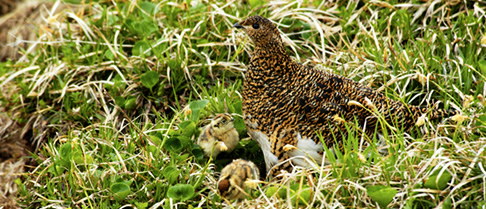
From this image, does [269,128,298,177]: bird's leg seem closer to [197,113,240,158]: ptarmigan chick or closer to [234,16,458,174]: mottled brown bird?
[234,16,458,174]: mottled brown bird

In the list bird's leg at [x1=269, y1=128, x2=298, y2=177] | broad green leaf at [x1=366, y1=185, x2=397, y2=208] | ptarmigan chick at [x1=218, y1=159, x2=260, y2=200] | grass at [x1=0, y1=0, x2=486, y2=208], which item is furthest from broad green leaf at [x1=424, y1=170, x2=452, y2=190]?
ptarmigan chick at [x1=218, y1=159, x2=260, y2=200]

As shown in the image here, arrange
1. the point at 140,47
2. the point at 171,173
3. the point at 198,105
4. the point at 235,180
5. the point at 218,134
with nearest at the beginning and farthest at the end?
the point at 235,180 → the point at 171,173 → the point at 218,134 → the point at 198,105 → the point at 140,47

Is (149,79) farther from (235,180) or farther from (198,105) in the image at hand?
(235,180)

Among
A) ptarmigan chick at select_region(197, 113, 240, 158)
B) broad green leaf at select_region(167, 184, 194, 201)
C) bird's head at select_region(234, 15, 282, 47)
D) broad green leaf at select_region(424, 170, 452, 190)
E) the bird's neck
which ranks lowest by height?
A: broad green leaf at select_region(167, 184, 194, 201)

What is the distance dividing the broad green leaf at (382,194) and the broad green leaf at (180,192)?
1078mm

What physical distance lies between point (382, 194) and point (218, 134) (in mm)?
1273

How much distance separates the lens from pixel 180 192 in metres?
3.18

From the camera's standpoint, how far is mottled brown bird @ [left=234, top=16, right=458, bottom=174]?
3348mm

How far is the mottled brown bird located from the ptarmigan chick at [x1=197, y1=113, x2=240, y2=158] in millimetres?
199

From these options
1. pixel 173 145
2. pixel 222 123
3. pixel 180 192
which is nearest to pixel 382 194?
pixel 180 192

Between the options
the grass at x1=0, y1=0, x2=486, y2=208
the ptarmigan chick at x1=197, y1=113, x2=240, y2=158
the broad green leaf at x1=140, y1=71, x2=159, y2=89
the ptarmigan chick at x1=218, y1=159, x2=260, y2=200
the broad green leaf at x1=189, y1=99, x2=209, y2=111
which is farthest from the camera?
the broad green leaf at x1=140, y1=71, x2=159, y2=89

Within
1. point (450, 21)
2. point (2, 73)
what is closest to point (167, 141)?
point (2, 73)

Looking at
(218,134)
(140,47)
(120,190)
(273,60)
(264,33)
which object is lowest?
(120,190)

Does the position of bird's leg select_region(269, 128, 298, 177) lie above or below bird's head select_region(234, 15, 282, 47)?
below
